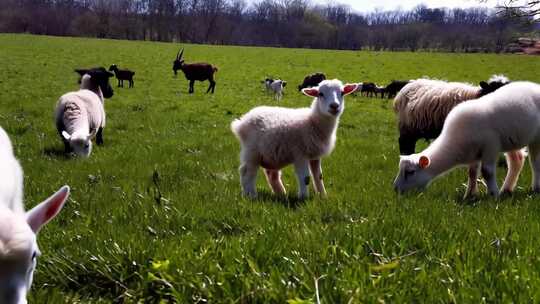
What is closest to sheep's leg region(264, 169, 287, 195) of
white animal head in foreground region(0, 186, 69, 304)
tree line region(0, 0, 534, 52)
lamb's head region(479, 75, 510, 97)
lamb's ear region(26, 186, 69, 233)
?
lamb's ear region(26, 186, 69, 233)

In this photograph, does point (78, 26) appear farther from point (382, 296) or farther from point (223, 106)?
point (382, 296)

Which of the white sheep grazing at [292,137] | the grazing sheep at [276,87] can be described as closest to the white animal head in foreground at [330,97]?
the white sheep grazing at [292,137]

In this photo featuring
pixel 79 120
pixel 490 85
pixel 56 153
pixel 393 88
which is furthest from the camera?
pixel 393 88

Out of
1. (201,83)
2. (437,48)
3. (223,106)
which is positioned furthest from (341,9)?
(223,106)

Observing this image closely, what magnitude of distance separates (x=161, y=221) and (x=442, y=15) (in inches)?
5739

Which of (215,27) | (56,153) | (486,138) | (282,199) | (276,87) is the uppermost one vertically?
(215,27)

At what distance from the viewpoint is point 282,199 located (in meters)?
5.41

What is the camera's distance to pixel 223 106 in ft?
57.7

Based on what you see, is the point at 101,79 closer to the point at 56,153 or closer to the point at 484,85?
the point at 56,153

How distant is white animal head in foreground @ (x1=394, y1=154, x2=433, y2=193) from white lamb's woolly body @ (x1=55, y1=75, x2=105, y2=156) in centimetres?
596

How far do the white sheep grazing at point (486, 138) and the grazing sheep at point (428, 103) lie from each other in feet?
7.30

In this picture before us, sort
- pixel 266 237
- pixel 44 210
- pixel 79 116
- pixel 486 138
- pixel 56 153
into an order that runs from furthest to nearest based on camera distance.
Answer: pixel 79 116, pixel 56 153, pixel 486 138, pixel 266 237, pixel 44 210

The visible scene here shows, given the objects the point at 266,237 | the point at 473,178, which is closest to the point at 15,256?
the point at 266,237

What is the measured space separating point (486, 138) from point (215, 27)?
104 metres
